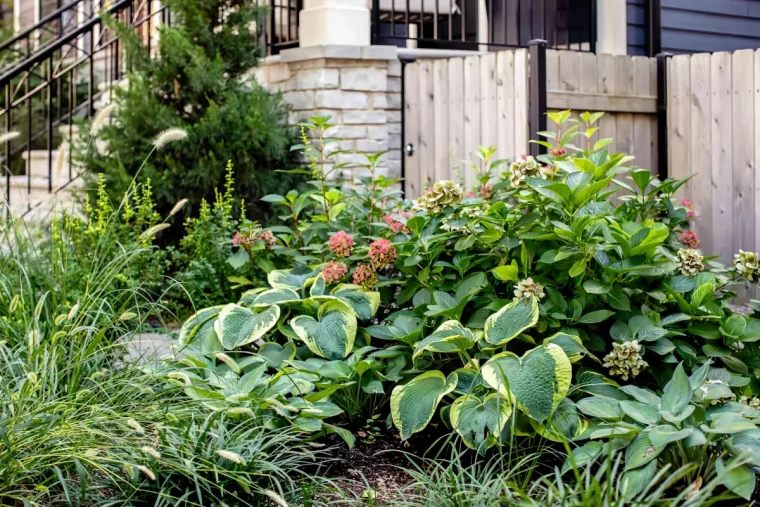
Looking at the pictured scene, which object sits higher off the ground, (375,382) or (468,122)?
(468,122)

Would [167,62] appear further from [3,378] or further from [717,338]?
[717,338]

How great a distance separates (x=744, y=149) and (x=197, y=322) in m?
3.79

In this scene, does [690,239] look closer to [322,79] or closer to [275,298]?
[275,298]

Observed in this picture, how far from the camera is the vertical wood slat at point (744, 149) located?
217 inches

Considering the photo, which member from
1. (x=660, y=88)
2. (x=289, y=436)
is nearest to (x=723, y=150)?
(x=660, y=88)

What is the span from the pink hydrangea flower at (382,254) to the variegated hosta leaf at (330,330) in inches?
10.3

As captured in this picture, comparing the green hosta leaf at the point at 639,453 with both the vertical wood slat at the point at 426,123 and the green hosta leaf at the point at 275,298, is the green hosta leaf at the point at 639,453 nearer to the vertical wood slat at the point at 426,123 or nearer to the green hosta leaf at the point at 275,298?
the green hosta leaf at the point at 275,298

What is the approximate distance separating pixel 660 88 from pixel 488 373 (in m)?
4.31

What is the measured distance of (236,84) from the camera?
19.1ft

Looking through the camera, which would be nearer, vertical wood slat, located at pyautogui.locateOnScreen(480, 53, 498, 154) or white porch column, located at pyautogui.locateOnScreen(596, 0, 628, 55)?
vertical wood slat, located at pyautogui.locateOnScreen(480, 53, 498, 154)

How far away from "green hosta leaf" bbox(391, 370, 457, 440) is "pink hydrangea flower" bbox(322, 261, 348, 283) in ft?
2.42

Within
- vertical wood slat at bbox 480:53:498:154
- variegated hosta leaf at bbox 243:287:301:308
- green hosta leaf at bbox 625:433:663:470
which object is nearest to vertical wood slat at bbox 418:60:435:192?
vertical wood slat at bbox 480:53:498:154

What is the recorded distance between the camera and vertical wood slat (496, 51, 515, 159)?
18.5ft

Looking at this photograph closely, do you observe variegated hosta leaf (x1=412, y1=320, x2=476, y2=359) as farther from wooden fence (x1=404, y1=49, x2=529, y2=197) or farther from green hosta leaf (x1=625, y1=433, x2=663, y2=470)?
wooden fence (x1=404, y1=49, x2=529, y2=197)
